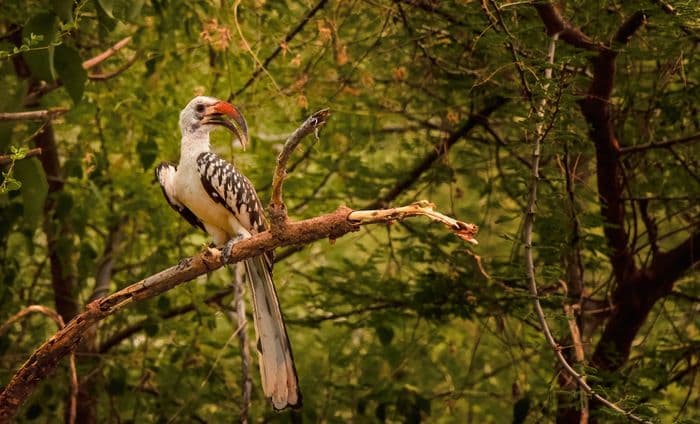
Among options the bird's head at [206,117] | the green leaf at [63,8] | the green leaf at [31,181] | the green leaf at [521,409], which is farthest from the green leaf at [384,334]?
the green leaf at [63,8]

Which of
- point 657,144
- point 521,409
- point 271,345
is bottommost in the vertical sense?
point 521,409

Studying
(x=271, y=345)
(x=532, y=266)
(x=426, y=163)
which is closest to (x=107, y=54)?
(x=426, y=163)

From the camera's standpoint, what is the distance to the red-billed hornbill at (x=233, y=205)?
11.2 ft

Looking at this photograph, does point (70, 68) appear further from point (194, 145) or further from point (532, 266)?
point (532, 266)

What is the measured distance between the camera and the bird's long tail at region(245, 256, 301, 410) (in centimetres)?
340

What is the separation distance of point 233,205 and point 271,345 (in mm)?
499

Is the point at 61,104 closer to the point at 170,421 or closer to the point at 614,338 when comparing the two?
the point at 170,421

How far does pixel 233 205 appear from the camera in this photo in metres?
3.59

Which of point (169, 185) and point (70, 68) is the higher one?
point (70, 68)

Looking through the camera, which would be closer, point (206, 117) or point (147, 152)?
point (206, 117)

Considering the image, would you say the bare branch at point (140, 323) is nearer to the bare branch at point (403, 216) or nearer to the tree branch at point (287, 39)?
the tree branch at point (287, 39)

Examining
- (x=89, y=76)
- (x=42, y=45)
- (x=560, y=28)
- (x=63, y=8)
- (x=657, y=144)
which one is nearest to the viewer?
(x=63, y=8)

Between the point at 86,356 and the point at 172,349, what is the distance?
41 centimetres

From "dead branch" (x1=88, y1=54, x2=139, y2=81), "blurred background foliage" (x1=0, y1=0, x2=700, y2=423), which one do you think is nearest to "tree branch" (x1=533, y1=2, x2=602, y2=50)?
"blurred background foliage" (x1=0, y1=0, x2=700, y2=423)
